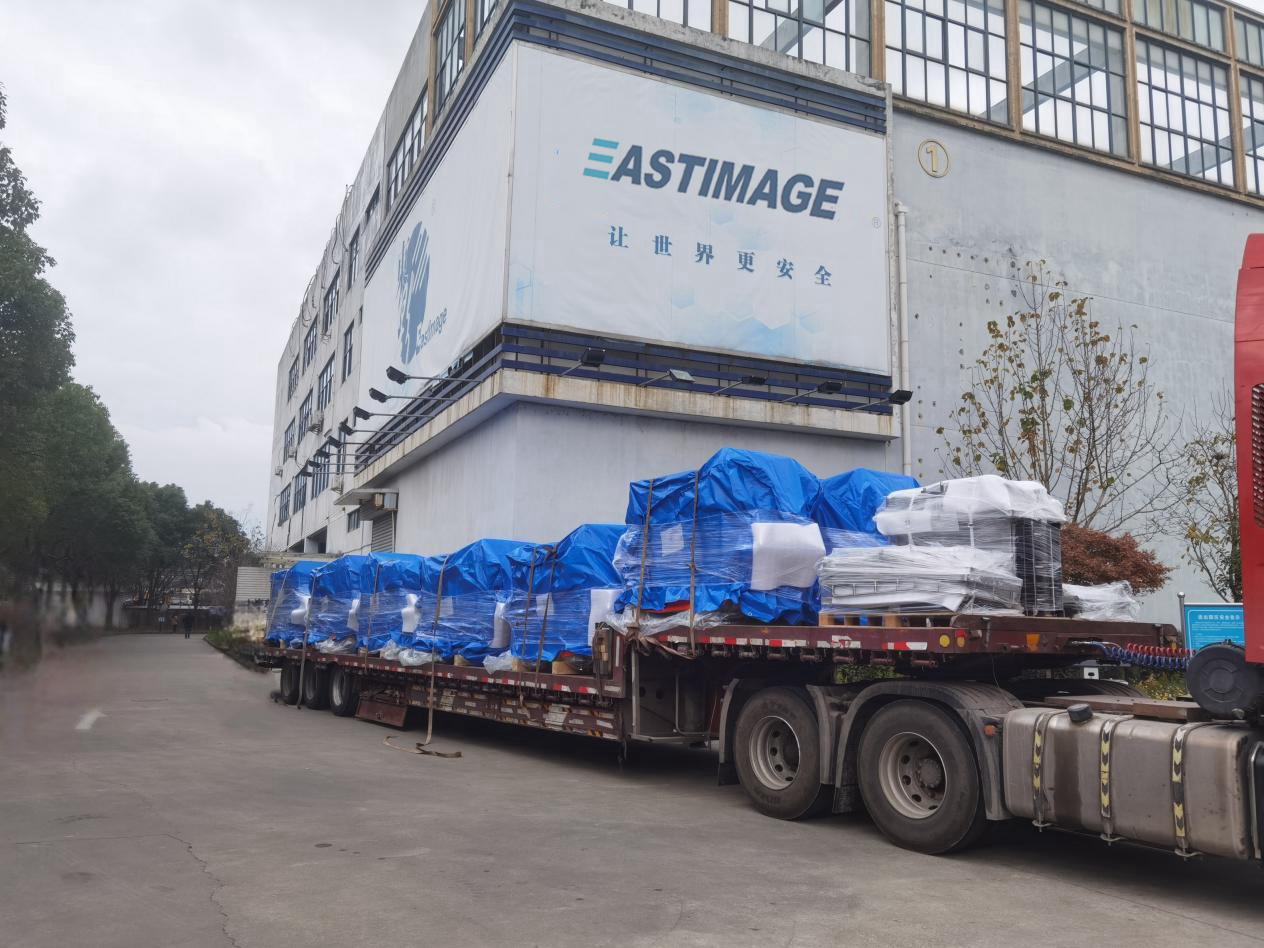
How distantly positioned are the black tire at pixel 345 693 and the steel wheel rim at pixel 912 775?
1101cm

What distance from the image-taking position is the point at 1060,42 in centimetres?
2648

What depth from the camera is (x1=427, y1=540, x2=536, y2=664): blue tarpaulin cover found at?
497 inches

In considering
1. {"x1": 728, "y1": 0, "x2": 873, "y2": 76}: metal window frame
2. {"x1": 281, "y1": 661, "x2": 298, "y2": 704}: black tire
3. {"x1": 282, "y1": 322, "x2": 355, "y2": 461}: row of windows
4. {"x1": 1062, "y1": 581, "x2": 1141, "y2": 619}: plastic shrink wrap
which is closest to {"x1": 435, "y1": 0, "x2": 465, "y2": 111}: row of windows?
{"x1": 728, "y1": 0, "x2": 873, "y2": 76}: metal window frame

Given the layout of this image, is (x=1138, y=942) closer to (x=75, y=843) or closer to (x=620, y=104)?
(x=75, y=843)

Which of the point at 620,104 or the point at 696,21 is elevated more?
the point at 696,21

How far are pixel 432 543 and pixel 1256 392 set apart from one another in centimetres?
2006

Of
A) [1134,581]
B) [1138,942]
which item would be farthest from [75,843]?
[1134,581]

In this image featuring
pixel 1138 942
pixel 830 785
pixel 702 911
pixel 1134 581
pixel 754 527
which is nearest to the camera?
pixel 1138 942

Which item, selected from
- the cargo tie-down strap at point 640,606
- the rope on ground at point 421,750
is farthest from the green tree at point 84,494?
the cargo tie-down strap at point 640,606

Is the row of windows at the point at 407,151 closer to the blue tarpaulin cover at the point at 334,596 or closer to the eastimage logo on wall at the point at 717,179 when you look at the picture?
the eastimage logo on wall at the point at 717,179

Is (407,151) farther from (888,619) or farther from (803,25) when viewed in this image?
(888,619)

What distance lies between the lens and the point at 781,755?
28.8ft

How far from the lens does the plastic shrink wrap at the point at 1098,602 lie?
8.46 m

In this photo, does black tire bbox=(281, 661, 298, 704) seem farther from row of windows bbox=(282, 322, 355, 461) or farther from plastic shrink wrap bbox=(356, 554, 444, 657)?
row of windows bbox=(282, 322, 355, 461)
